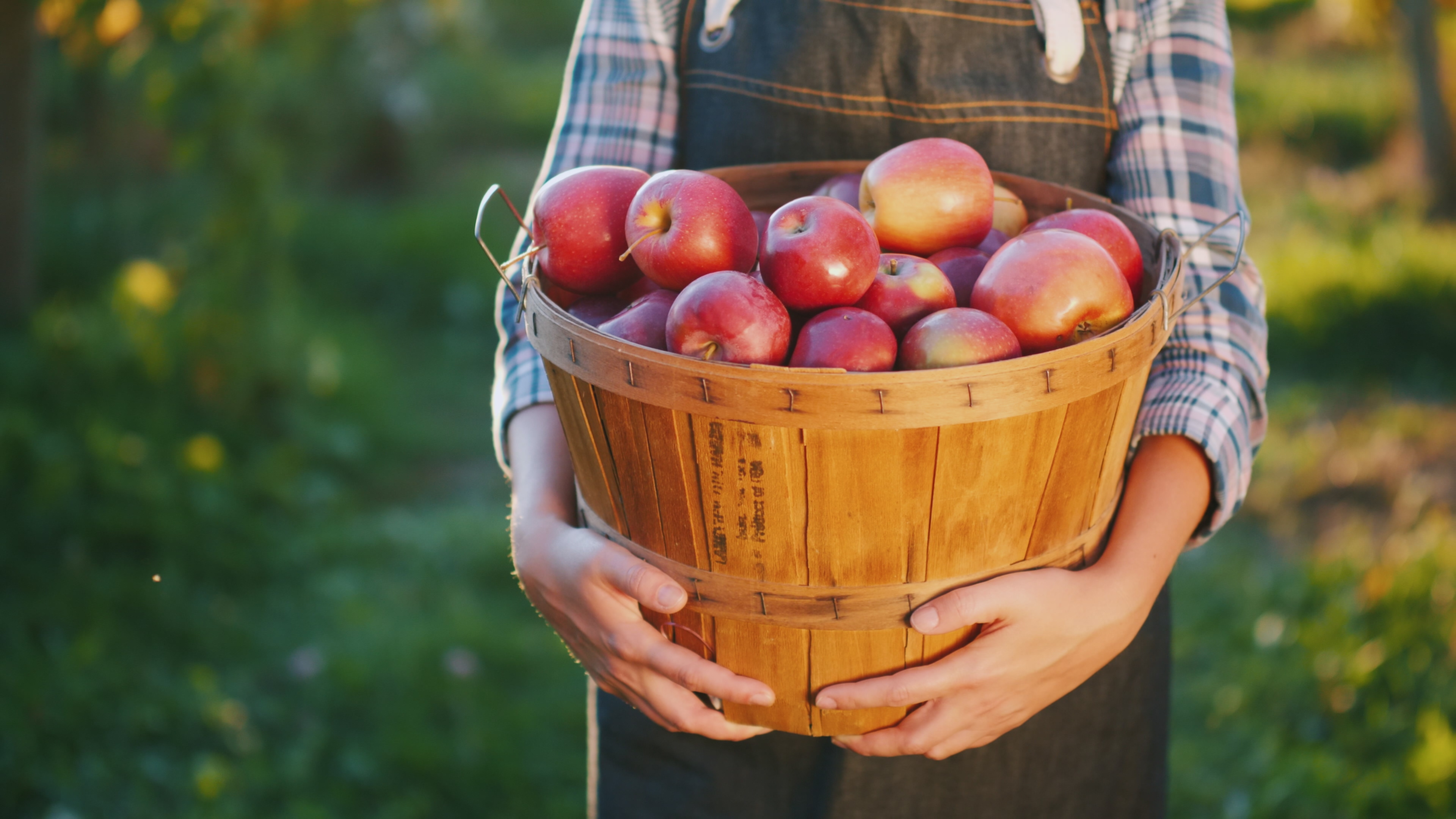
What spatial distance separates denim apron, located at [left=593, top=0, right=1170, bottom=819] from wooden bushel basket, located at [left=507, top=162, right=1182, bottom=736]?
0.27 metres

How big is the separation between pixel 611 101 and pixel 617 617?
75cm

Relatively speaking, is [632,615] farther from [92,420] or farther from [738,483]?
[92,420]

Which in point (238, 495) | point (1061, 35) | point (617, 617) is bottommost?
point (238, 495)

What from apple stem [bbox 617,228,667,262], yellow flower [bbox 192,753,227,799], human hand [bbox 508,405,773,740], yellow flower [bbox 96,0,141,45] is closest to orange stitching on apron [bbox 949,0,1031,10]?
apple stem [bbox 617,228,667,262]

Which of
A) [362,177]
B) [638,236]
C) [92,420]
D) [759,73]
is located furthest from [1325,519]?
[362,177]

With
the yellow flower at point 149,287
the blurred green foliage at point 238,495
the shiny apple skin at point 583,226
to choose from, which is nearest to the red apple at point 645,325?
the shiny apple skin at point 583,226

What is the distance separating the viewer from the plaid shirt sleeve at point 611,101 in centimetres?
149

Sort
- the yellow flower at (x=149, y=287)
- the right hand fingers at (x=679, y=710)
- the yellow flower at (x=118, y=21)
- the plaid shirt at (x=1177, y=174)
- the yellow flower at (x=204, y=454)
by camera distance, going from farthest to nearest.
→ the yellow flower at (x=149, y=287) → the yellow flower at (x=204, y=454) → the yellow flower at (x=118, y=21) → the plaid shirt at (x=1177, y=174) → the right hand fingers at (x=679, y=710)

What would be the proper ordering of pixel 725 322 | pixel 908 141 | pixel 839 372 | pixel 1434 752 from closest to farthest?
pixel 839 372, pixel 725 322, pixel 908 141, pixel 1434 752

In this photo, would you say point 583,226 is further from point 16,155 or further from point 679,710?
point 16,155

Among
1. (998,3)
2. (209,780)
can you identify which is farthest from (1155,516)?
(209,780)

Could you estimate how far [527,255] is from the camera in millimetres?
1207

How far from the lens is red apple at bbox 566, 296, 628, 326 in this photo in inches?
49.4

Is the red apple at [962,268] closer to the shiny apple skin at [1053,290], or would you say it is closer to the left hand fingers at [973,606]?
the shiny apple skin at [1053,290]
